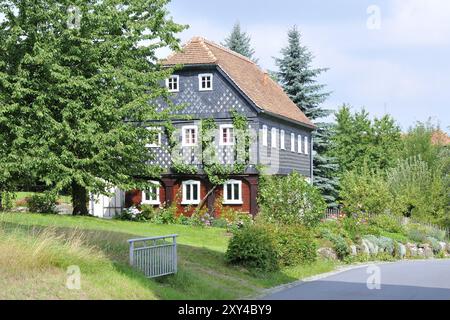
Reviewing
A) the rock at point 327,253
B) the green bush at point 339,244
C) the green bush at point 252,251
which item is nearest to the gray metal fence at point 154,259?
the green bush at point 252,251

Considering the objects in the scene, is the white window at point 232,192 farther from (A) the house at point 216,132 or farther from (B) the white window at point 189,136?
(B) the white window at point 189,136

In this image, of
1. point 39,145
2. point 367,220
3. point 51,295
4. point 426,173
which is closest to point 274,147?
point 367,220

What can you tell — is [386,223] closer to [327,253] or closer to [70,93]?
[327,253]

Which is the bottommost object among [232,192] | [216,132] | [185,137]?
[232,192]

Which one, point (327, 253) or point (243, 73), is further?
point (243, 73)

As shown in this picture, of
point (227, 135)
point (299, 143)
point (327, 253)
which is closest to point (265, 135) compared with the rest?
point (227, 135)

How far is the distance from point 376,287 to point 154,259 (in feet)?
19.5

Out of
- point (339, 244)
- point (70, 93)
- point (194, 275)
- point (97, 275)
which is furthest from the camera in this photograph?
point (70, 93)

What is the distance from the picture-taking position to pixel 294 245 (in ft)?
73.3

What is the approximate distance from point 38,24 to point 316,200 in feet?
44.4

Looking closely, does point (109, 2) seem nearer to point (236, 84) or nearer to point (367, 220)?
point (236, 84)

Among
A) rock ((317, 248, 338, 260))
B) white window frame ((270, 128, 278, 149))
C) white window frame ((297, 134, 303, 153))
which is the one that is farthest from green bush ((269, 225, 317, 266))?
white window frame ((297, 134, 303, 153))

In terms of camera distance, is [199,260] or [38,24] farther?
[38,24]

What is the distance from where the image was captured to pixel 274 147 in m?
41.6
